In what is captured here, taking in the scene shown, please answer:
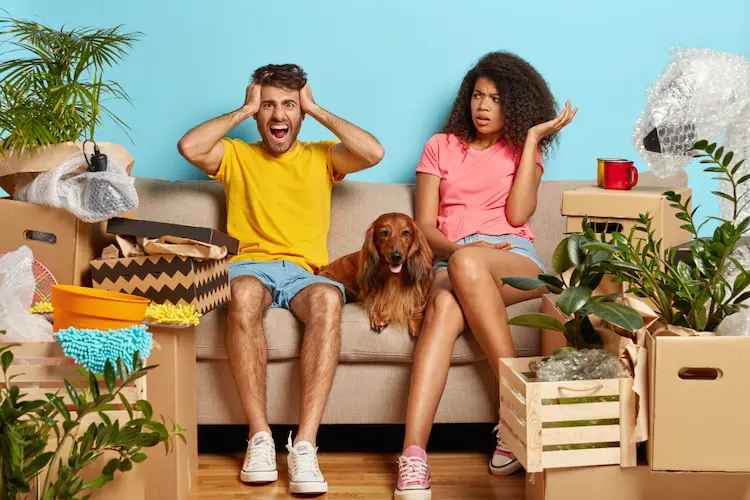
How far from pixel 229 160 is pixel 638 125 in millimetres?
1336

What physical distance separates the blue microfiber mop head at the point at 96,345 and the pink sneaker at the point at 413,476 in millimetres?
849

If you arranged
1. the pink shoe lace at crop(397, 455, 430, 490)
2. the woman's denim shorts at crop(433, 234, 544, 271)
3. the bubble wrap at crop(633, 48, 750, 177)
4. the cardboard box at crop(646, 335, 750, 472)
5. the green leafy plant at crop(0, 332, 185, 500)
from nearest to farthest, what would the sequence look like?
the green leafy plant at crop(0, 332, 185, 500) → the cardboard box at crop(646, 335, 750, 472) → the bubble wrap at crop(633, 48, 750, 177) → the pink shoe lace at crop(397, 455, 430, 490) → the woman's denim shorts at crop(433, 234, 544, 271)

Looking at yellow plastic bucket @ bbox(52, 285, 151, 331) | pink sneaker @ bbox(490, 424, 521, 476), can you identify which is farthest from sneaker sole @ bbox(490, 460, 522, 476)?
yellow plastic bucket @ bbox(52, 285, 151, 331)

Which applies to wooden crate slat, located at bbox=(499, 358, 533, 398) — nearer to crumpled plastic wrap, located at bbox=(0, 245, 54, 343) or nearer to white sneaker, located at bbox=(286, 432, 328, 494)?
white sneaker, located at bbox=(286, 432, 328, 494)

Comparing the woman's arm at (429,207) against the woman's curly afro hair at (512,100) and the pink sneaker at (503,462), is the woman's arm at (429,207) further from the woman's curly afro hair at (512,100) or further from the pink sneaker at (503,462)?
the pink sneaker at (503,462)

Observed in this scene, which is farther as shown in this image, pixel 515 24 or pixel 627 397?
pixel 515 24

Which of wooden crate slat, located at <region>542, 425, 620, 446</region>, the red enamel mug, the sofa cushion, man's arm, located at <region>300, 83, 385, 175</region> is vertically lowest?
wooden crate slat, located at <region>542, 425, 620, 446</region>

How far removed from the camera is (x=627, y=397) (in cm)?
205

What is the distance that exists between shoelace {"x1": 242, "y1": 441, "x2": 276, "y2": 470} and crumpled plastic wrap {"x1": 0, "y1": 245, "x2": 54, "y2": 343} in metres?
0.69

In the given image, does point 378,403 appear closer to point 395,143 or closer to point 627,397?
point 627,397

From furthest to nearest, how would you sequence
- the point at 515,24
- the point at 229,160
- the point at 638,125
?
1. the point at 515,24
2. the point at 229,160
3. the point at 638,125

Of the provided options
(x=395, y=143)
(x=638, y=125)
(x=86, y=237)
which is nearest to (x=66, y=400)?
(x=86, y=237)

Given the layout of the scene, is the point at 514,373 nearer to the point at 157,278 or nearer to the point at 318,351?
the point at 318,351

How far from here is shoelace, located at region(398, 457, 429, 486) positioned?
2477 mm
